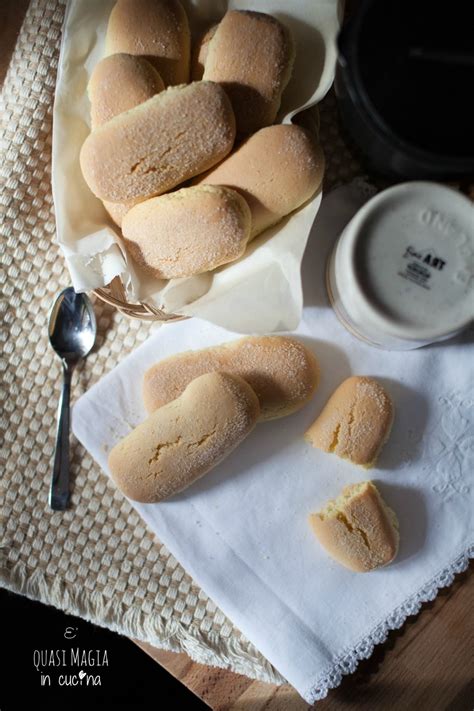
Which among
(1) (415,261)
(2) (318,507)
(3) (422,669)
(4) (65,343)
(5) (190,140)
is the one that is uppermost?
(5) (190,140)

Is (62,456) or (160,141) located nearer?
(160,141)

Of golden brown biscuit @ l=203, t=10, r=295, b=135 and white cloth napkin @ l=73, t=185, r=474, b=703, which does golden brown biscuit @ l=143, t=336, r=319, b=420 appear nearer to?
white cloth napkin @ l=73, t=185, r=474, b=703

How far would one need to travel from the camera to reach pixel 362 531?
2.06 feet

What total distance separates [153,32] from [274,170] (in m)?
0.17

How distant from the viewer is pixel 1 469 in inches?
27.3

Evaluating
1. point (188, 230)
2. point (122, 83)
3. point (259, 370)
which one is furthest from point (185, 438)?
point (122, 83)

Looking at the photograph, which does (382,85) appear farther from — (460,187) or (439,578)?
(439,578)

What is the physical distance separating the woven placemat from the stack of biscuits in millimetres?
121

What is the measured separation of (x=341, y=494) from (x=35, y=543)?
0.35 m

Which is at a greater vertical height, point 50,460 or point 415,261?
point 415,261

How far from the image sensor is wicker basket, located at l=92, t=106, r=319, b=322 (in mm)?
614

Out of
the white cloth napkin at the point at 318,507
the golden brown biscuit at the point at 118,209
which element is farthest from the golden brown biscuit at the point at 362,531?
the golden brown biscuit at the point at 118,209

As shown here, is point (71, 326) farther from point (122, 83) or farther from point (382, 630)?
point (382, 630)

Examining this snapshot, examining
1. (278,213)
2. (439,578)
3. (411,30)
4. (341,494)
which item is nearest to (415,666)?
(439,578)
